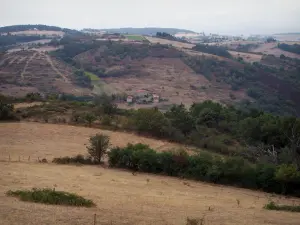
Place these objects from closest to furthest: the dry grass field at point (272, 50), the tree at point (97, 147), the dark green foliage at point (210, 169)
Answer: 1. the dark green foliage at point (210, 169)
2. the tree at point (97, 147)
3. the dry grass field at point (272, 50)

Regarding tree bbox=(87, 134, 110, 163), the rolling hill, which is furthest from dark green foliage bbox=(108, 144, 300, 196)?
the rolling hill

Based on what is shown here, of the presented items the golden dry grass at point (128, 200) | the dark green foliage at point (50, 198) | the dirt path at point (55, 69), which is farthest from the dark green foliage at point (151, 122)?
the dirt path at point (55, 69)

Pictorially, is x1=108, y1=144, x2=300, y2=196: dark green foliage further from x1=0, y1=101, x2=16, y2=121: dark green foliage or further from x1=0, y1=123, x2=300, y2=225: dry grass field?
x1=0, y1=101, x2=16, y2=121: dark green foliage

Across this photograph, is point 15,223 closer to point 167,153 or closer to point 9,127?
point 167,153

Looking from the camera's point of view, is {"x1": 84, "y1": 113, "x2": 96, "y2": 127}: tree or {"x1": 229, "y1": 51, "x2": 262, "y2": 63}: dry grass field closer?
{"x1": 84, "y1": 113, "x2": 96, "y2": 127}: tree

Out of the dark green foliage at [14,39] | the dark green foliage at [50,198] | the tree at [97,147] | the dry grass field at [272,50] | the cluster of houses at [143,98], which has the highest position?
the dark green foliage at [14,39]

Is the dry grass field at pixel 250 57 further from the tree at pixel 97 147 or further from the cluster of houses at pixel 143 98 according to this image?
the tree at pixel 97 147

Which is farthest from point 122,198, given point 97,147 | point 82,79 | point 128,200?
point 82,79

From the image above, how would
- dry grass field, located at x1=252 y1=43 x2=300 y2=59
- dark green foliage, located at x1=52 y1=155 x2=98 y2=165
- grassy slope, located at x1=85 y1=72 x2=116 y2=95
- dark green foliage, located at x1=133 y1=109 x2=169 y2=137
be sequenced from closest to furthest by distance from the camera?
1. dark green foliage, located at x1=52 y1=155 x2=98 y2=165
2. dark green foliage, located at x1=133 y1=109 x2=169 y2=137
3. grassy slope, located at x1=85 y1=72 x2=116 y2=95
4. dry grass field, located at x1=252 y1=43 x2=300 y2=59
